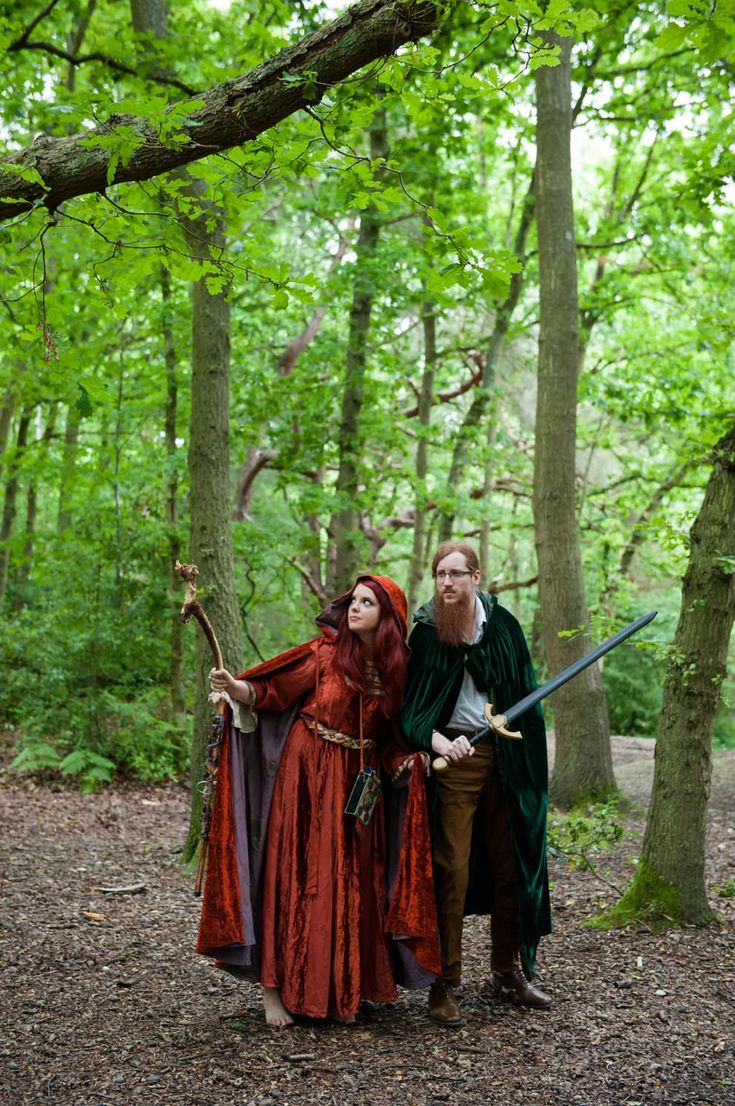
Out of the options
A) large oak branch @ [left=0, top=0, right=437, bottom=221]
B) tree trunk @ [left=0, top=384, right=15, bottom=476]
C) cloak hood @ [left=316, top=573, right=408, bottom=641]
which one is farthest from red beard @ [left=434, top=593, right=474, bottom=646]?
tree trunk @ [left=0, top=384, right=15, bottom=476]

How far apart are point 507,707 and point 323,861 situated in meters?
1.06

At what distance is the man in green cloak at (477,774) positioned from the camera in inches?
170

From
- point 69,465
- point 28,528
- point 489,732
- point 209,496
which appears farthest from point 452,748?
point 28,528

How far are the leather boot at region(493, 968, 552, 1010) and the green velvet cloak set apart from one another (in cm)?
5

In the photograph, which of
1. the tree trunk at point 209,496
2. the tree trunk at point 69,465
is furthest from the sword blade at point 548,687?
the tree trunk at point 69,465

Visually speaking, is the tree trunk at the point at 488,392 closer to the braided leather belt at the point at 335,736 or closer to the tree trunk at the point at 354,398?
the tree trunk at the point at 354,398

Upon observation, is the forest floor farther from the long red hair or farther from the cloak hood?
the cloak hood

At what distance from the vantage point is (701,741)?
507cm

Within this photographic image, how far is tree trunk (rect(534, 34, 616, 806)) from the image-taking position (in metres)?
7.86

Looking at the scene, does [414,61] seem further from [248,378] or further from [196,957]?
[248,378]

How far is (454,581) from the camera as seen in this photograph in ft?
14.2

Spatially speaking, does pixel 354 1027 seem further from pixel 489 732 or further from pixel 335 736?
pixel 489 732

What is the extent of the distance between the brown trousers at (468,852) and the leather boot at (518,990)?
0.13ft

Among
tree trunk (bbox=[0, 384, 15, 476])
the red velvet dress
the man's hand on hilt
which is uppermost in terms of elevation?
tree trunk (bbox=[0, 384, 15, 476])
